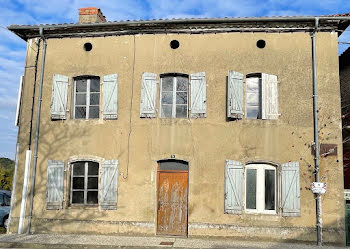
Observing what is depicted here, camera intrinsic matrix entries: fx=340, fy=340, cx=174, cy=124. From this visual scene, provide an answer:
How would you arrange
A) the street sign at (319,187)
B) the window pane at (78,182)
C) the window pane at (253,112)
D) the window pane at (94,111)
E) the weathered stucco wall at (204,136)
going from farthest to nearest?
1. the window pane at (94,111)
2. the window pane at (78,182)
3. the window pane at (253,112)
4. the weathered stucco wall at (204,136)
5. the street sign at (319,187)

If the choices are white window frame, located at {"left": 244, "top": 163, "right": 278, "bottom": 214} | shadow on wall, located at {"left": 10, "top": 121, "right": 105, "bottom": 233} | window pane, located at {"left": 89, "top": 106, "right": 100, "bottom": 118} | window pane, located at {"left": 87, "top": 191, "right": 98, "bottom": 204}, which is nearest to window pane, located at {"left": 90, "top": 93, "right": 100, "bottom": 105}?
window pane, located at {"left": 89, "top": 106, "right": 100, "bottom": 118}

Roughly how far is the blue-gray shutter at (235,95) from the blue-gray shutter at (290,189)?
196cm

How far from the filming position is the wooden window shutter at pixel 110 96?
32.8 feet

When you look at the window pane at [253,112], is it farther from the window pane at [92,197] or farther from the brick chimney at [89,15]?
the brick chimney at [89,15]

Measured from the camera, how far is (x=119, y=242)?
8.60 metres

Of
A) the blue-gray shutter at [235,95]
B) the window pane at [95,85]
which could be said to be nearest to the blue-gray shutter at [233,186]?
the blue-gray shutter at [235,95]

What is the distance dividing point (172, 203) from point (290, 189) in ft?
10.8

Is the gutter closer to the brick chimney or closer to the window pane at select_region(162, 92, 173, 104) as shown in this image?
the brick chimney

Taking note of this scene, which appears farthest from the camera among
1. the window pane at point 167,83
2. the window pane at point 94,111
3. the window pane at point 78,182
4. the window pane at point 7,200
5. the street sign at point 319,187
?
the window pane at point 7,200

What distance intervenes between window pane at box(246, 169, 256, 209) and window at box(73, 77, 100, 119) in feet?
15.8

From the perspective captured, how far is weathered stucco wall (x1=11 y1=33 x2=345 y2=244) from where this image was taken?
9.30m

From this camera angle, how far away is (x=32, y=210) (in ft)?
32.9

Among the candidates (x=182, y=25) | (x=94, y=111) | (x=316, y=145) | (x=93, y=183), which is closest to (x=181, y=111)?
(x=182, y=25)

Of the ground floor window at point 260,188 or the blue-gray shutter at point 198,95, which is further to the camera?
the blue-gray shutter at point 198,95
